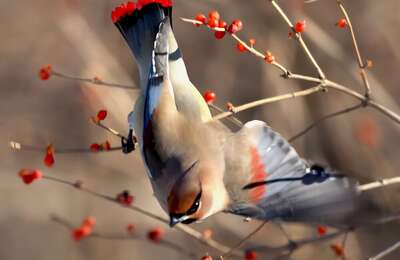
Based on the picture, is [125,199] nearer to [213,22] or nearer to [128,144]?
[128,144]

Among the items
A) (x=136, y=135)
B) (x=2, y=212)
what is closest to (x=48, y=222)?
(x=2, y=212)

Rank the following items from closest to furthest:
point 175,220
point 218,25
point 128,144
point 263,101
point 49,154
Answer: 1. point 263,101
2. point 175,220
3. point 218,25
4. point 49,154
5. point 128,144

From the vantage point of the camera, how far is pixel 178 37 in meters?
7.29

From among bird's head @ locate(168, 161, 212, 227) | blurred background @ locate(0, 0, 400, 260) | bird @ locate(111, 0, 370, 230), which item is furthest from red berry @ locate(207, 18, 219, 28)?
blurred background @ locate(0, 0, 400, 260)

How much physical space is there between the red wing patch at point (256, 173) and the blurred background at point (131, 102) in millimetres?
1487

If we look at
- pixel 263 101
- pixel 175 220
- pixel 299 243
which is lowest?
pixel 299 243

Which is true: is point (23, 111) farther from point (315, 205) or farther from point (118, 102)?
point (315, 205)

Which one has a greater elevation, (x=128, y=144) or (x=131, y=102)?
(x=128, y=144)

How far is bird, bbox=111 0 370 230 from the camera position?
10.6ft

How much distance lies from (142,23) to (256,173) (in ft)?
2.87

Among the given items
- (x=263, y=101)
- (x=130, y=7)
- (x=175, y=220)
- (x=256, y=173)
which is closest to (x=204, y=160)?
(x=256, y=173)

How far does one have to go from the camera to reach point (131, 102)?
489cm

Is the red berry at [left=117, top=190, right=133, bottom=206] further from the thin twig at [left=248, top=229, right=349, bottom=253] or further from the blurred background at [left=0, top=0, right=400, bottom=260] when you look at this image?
the blurred background at [left=0, top=0, right=400, bottom=260]

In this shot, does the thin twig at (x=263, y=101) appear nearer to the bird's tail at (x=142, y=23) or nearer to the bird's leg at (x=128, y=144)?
the bird's leg at (x=128, y=144)
